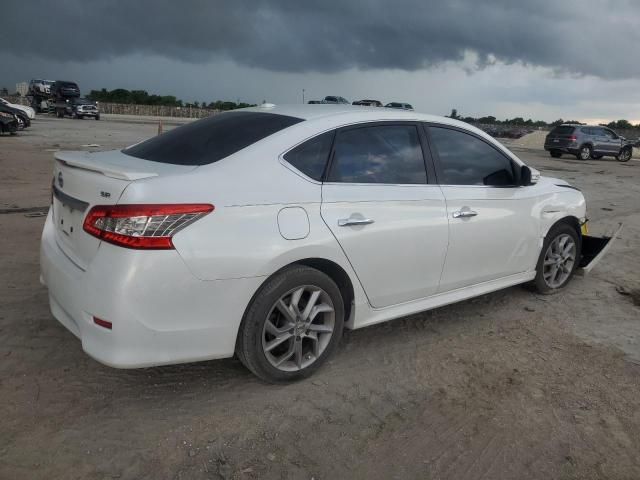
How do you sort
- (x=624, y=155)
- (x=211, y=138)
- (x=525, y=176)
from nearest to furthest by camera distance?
(x=211, y=138) → (x=525, y=176) → (x=624, y=155)

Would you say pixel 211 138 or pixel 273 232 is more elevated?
pixel 211 138

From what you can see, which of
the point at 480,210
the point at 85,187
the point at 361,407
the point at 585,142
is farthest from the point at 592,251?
the point at 585,142

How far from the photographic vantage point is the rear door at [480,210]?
410cm

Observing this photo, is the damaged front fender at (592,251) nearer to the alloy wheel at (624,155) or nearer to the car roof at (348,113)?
the car roof at (348,113)

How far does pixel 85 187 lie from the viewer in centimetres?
308

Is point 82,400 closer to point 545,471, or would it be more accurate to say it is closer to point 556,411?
point 545,471

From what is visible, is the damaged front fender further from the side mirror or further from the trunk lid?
the trunk lid

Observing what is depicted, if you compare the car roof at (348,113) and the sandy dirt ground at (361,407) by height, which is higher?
the car roof at (348,113)

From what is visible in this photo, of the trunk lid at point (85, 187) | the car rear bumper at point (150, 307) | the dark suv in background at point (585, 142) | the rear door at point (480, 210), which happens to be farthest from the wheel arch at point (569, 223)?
the dark suv in background at point (585, 142)

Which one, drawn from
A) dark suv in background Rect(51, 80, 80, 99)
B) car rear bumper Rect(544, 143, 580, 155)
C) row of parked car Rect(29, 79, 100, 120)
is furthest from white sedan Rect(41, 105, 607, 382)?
dark suv in background Rect(51, 80, 80, 99)

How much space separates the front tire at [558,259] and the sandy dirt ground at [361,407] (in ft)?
1.53

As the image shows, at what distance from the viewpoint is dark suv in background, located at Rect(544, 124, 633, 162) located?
2591cm

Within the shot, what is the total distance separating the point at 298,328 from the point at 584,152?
2633 cm

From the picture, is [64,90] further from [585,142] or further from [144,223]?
[144,223]
